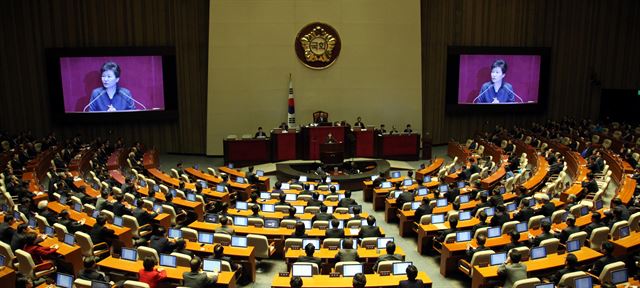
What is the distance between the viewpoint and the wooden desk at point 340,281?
8039mm

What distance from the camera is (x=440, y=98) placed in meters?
26.0

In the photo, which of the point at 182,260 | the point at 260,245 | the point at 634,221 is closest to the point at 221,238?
the point at 260,245

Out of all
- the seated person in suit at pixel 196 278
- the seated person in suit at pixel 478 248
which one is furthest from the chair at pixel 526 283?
the seated person in suit at pixel 196 278

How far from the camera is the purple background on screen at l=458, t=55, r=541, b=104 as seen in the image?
83.6 ft

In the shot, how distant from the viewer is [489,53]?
25.5 meters

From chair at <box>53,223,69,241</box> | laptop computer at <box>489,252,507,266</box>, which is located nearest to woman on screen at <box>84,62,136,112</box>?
chair at <box>53,223,69,241</box>

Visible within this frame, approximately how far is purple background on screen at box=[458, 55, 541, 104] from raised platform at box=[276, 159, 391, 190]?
7325 mm

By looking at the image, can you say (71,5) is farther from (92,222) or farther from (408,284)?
(408,284)

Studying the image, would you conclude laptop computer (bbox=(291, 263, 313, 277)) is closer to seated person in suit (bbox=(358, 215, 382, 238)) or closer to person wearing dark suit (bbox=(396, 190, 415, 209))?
seated person in suit (bbox=(358, 215, 382, 238))

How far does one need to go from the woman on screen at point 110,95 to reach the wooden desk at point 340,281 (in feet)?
57.3

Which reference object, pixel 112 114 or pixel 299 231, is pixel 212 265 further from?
pixel 112 114

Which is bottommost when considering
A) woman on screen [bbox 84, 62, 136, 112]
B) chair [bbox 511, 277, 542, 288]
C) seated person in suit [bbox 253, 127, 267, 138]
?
chair [bbox 511, 277, 542, 288]

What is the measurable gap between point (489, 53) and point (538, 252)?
18197 mm

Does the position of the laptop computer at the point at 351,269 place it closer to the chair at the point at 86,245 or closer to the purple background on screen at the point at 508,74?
the chair at the point at 86,245
